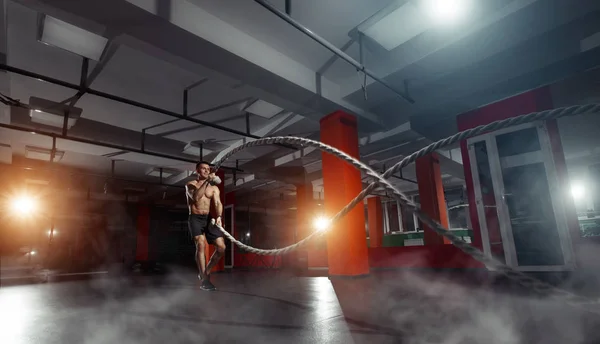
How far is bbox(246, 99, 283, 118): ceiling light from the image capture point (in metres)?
5.38

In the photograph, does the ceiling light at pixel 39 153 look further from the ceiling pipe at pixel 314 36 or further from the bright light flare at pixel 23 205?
the ceiling pipe at pixel 314 36

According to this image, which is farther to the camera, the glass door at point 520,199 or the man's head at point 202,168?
the glass door at point 520,199

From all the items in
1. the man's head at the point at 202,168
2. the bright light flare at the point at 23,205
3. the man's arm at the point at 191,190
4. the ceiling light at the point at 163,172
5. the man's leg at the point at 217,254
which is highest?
the ceiling light at the point at 163,172

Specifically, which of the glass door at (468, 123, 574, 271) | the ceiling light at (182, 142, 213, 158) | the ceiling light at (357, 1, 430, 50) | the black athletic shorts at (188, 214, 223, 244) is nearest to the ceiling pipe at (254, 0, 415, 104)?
the ceiling light at (357, 1, 430, 50)

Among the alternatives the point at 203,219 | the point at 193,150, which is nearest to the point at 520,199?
the point at 203,219

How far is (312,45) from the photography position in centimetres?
402

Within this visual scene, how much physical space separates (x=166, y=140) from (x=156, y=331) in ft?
19.8

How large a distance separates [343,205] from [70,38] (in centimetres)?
406

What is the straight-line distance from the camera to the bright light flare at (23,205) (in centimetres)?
171

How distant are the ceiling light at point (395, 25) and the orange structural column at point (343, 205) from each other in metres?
1.49

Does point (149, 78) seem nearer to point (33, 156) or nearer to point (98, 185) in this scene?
point (33, 156)

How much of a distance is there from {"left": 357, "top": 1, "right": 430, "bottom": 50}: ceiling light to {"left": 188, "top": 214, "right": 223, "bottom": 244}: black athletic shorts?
301 cm

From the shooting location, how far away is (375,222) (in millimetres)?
12812

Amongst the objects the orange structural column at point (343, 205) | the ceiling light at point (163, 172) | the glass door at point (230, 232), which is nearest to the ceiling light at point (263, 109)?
the orange structural column at point (343, 205)
